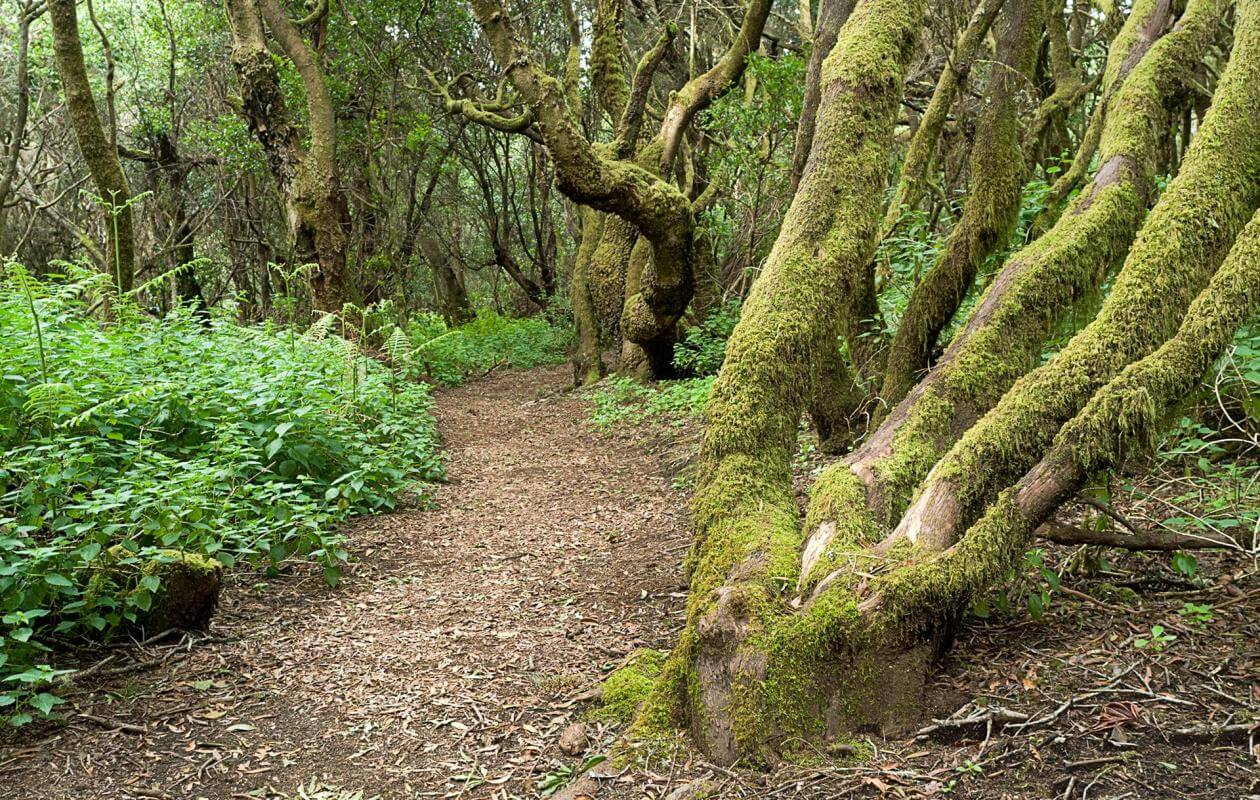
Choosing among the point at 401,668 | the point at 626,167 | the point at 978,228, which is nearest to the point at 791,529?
the point at 401,668

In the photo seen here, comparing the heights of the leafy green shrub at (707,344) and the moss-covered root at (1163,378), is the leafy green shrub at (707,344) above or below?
below

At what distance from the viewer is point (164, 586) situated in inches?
157

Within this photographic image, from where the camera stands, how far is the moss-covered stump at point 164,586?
12.6 feet

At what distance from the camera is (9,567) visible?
11.2ft

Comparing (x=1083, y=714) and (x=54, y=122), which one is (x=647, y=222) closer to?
(x=1083, y=714)

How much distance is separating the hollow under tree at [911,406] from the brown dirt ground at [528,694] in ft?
0.85

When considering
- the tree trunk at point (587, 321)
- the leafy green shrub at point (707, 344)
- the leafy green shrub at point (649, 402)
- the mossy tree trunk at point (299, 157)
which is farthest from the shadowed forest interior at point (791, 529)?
the tree trunk at point (587, 321)

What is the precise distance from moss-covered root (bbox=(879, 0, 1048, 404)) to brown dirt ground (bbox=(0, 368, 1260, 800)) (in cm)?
163

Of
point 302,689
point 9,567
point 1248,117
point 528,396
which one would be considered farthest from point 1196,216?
point 528,396

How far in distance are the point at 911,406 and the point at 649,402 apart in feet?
20.5

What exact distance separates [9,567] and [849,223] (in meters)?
3.77

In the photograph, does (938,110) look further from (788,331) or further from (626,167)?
(626,167)

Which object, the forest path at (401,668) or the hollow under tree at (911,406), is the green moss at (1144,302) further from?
the forest path at (401,668)

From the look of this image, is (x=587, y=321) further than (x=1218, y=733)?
Yes
